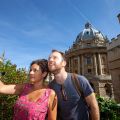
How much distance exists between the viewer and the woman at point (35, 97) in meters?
3.00

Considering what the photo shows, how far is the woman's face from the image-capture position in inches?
133

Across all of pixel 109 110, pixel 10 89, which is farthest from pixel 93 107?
pixel 109 110

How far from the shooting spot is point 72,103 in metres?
3.30

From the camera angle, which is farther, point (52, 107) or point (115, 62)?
point (115, 62)

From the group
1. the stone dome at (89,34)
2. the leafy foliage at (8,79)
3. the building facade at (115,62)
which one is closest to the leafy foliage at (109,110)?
the leafy foliage at (8,79)

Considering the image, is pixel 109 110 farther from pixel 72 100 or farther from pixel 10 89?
pixel 10 89

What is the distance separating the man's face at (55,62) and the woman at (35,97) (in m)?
0.14

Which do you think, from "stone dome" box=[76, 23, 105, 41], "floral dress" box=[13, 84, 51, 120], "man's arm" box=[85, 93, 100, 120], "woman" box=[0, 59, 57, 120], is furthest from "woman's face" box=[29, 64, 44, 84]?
"stone dome" box=[76, 23, 105, 41]

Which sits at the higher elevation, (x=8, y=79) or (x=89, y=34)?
(x=89, y=34)

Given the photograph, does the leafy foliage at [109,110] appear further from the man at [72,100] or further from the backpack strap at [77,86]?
the backpack strap at [77,86]

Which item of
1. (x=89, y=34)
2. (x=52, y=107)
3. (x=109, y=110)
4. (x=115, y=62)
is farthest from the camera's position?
(x=89, y=34)

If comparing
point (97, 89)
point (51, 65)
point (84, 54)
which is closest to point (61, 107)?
point (51, 65)

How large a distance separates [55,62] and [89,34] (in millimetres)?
71395

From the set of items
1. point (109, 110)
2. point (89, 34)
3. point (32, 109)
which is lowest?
point (109, 110)
